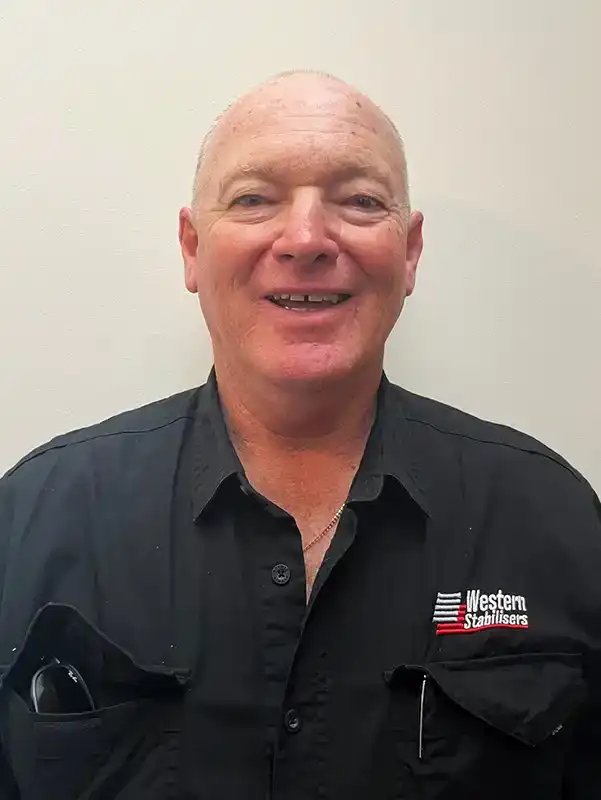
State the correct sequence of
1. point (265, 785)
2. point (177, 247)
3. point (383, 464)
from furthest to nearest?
point (177, 247) < point (383, 464) < point (265, 785)

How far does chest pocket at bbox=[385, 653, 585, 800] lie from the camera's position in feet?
2.65

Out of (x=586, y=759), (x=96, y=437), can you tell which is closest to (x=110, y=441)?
(x=96, y=437)

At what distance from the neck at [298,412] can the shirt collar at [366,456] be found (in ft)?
0.06

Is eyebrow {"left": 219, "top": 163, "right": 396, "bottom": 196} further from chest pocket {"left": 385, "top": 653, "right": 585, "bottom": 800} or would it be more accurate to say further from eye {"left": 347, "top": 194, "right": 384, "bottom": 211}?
chest pocket {"left": 385, "top": 653, "right": 585, "bottom": 800}

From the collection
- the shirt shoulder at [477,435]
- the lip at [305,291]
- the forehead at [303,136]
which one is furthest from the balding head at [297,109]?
the shirt shoulder at [477,435]

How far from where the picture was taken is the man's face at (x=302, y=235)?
2.71ft

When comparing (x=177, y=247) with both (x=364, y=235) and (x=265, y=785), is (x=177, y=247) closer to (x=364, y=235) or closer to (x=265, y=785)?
(x=364, y=235)

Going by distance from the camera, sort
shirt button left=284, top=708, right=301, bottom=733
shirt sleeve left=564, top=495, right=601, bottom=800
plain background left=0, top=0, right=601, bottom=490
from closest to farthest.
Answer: shirt button left=284, top=708, right=301, bottom=733
shirt sleeve left=564, top=495, right=601, bottom=800
plain background left=0, top=0, right=601, bottom=490

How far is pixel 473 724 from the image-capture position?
0.82m

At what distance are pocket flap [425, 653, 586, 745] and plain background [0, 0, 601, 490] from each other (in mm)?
416

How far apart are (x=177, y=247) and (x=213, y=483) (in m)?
0.40

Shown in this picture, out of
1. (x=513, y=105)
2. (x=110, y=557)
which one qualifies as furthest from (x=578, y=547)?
(x=513, y=105)

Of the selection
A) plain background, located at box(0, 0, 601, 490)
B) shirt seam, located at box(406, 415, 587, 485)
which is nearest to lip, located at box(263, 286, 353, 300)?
shirt seam, located at box(406, 415, 587, 485)

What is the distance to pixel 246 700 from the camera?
2.62 feet
